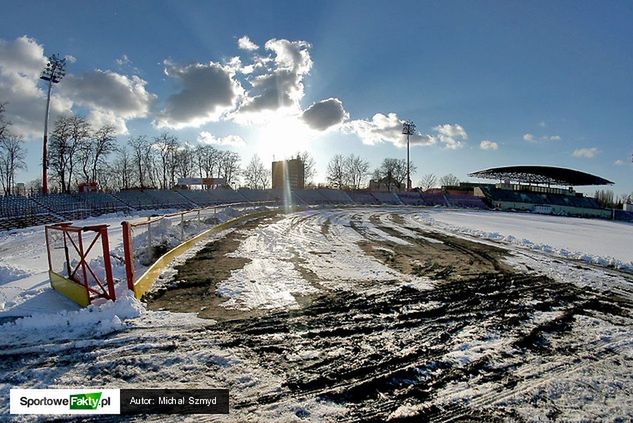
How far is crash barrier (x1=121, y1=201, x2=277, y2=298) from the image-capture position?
6.76 m

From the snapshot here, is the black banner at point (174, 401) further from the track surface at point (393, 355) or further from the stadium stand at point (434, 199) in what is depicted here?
the stadium stand at point (434, 199)

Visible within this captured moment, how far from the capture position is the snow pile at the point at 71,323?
4.76m

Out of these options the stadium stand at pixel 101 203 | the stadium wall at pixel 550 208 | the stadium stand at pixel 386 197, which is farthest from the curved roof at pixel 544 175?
the stadium stand at pixel 101 203

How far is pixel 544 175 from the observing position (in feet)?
234

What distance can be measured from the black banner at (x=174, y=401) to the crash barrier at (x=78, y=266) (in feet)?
10.4

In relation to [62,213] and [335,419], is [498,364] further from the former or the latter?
[62,213]

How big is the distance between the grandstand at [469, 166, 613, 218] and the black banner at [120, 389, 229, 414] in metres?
74.2

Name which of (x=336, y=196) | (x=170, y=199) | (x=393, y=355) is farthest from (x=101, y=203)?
(x=336, y=196)

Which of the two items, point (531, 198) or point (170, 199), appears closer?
point (170, 199)

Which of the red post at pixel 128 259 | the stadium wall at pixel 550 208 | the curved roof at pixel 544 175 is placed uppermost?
the curved roof at pixel 544 175

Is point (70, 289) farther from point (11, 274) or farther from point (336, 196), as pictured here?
point (336, 196)

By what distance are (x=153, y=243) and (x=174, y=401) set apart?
8431 mm

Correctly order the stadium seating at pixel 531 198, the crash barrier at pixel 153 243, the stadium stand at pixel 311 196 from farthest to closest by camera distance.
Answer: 1. the stadium seating at pixel 531 198
2. the stadium stand at pixel 311 196
3. the crash barrier at pixel 153 243

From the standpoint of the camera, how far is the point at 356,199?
212ft
